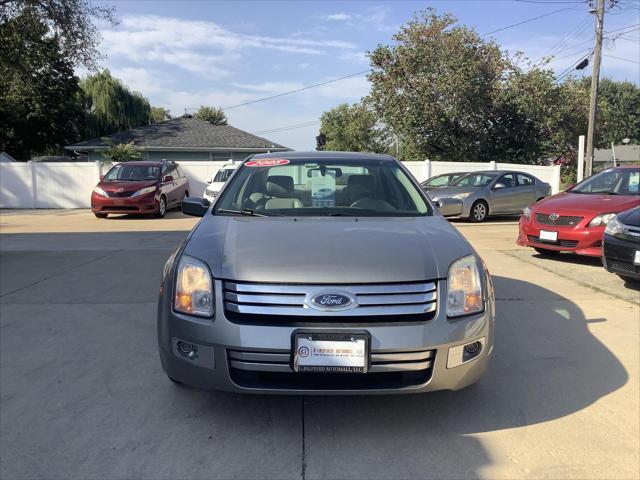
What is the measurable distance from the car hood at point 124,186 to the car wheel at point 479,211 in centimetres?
920

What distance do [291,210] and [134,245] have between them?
21.9ft

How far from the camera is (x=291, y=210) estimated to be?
3.90 meters

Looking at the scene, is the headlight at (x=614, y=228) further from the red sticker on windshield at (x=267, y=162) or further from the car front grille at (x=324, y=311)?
the car front grille at (x=324, y=311)

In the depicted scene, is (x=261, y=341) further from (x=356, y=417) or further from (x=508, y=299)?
(x=508, y=299)

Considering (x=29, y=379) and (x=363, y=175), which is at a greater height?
(x=363, y=175)

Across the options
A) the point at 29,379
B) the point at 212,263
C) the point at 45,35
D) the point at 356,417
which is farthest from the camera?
the point at 45,35

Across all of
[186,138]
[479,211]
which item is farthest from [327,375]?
[186,138]

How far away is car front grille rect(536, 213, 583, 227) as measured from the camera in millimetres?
7704

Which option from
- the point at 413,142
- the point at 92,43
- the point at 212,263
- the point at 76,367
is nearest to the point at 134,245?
→ the point at 76,367

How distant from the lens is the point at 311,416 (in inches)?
123

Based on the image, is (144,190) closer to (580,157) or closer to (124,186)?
(124,186)

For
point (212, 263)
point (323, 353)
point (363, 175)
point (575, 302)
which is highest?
point (363, 175)

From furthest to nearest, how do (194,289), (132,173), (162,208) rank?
(132,173) < (162,208) < (194,289)

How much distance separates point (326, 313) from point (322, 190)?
1715 millimetres
